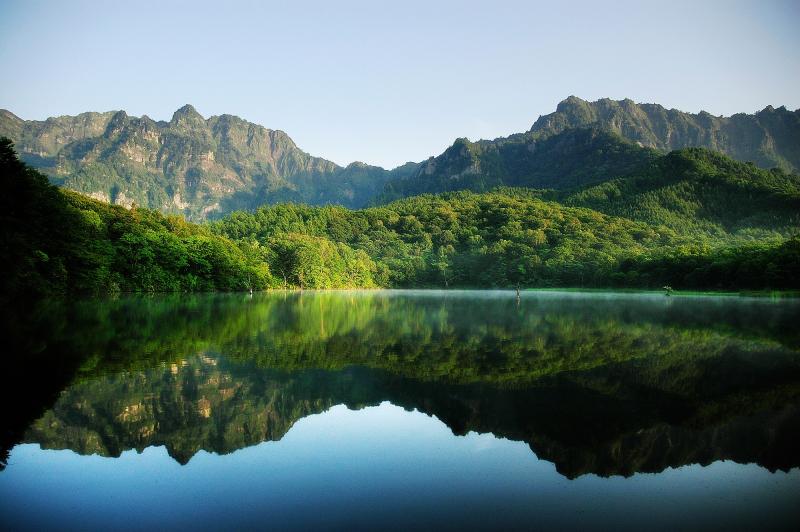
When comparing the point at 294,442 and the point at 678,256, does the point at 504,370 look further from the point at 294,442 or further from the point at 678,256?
the point at 678,256

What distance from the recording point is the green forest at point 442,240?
168 ft

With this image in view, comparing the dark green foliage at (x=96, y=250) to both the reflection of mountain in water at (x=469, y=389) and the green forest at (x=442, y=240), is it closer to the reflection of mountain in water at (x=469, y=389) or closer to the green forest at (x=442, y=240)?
the green forest at (x=442, y=240)

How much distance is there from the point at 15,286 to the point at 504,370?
42.8m

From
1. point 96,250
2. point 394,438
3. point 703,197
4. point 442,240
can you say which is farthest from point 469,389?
point 703,197

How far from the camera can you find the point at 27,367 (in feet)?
49.1

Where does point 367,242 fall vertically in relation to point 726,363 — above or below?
above

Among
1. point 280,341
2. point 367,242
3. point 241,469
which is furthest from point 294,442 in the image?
point 367,242

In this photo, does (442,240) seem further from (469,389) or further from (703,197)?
(469,389)

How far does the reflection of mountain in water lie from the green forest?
31.7 metres

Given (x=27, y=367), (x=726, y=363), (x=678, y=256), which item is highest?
(x=678, y=256)

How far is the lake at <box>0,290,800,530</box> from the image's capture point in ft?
22.1

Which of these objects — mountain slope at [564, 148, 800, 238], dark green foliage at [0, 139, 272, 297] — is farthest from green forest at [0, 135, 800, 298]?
mountain slope at [564, 148, 800, 238]

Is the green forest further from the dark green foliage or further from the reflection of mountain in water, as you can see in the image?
the reflection of mountain in water

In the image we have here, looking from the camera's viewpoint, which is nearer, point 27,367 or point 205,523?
point 205,523
